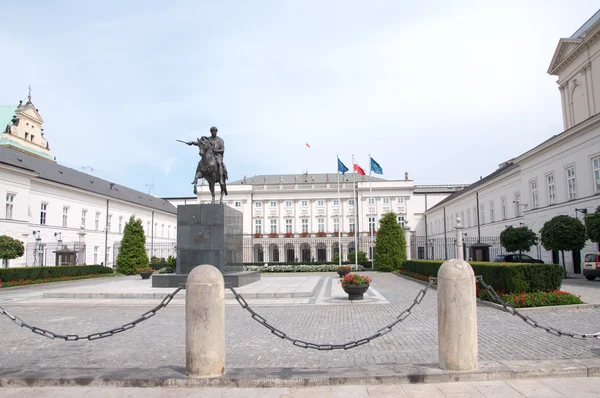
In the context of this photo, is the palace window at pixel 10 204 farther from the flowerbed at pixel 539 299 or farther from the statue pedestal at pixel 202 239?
the flowerbed at pixel 539 299

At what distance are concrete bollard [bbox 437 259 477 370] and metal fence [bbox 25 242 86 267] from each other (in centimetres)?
3365

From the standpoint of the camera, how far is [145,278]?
90.6 feet

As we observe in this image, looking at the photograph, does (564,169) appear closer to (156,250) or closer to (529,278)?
(529,278)

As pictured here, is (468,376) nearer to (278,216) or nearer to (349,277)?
(349,277)

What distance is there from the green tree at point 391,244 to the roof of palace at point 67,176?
2923cm

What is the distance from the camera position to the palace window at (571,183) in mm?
29219

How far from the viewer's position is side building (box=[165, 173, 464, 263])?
253 feet

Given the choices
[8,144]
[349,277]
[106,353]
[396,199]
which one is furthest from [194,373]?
[396,199]

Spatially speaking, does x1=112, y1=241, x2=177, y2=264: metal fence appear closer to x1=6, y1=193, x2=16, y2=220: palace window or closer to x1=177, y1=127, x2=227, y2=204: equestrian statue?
x1=6, y1=193, x2=16, y2=220: palace window

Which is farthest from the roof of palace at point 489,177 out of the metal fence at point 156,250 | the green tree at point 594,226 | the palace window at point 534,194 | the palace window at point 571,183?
the metal fence at point 156,250

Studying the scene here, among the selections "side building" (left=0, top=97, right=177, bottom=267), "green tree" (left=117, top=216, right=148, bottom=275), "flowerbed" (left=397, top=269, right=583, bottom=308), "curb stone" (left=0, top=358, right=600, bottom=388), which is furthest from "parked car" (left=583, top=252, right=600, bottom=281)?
"side building" (left=0, top=97, right=177, bottom=267)

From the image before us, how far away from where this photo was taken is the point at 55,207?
41594 millimetres

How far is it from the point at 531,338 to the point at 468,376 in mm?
3523

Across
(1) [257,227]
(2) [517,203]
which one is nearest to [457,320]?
(2) [517,203]
